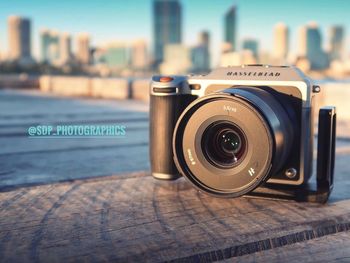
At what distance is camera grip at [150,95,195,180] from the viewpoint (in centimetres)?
263

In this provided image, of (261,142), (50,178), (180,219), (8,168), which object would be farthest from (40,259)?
(8,168)

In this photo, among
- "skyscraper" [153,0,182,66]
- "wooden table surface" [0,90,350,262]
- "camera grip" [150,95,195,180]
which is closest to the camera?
"wooden table surface" [0,90,350,262]

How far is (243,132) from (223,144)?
0.61 feet

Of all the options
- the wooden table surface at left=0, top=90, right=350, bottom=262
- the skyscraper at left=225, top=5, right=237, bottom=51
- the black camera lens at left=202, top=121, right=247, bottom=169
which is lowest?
the wooden table surface at left=0, top=90, right=350, bottom=262

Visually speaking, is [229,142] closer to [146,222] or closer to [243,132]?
[243,132]

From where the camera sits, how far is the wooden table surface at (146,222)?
5.77 ft

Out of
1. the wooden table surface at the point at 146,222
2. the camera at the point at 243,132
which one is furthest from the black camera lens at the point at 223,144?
the wooden table surface at the point at 146,222

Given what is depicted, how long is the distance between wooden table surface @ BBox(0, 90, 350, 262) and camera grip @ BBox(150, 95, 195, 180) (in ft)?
0.42

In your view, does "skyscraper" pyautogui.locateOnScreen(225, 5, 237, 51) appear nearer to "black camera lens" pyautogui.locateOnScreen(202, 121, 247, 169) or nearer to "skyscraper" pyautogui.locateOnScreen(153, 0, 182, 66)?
"skyscraper" pyautogui.locateOnScreen(153, 0, 182, 66)

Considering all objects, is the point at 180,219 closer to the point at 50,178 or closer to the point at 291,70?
the point at 291,70

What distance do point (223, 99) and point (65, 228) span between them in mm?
910

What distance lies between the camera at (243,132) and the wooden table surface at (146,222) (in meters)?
0.12

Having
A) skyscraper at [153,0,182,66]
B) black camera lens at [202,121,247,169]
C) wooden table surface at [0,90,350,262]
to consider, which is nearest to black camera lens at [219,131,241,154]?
black camera lens at [202,121,247,169]

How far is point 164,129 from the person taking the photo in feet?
8.68
